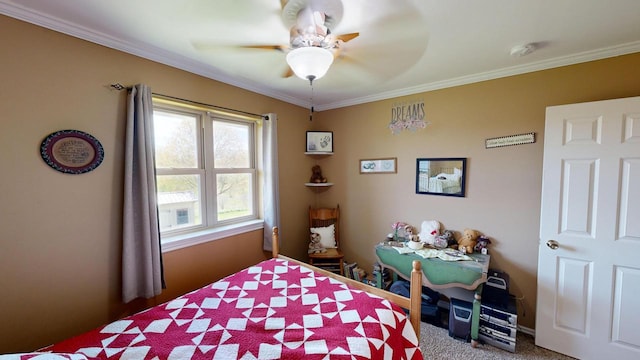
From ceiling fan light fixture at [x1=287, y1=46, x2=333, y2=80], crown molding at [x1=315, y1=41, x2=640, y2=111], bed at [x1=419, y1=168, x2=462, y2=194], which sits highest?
crown molding at [x1=315, y1=41, x2=640, y2=111]

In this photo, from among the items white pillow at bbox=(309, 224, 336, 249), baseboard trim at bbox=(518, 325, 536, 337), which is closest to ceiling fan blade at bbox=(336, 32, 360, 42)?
white pillow at bbox=(309, 224, 336, 249)

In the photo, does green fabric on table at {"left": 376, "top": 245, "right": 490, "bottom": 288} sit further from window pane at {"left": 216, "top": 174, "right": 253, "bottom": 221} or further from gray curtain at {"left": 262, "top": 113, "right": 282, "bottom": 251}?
window pane at {"left": 216, "top": 174, "right": 253, "bottom": 221}

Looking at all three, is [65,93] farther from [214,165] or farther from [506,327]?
[506,327]

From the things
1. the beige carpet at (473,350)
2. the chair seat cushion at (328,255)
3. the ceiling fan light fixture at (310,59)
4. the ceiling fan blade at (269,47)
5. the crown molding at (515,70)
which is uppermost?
the ceiling fan blade at (269,47)

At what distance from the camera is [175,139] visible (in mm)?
2176

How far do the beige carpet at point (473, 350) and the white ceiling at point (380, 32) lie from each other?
7.84ft

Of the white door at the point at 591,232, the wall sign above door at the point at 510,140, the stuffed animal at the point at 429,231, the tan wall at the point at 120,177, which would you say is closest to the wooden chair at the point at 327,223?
the tan wall at the point at 120,177

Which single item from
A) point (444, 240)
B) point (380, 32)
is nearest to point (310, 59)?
point (380, 32)

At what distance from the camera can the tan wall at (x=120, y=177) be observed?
142 centimetres

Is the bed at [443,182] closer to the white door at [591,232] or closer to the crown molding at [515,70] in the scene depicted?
the white door at [591,232]

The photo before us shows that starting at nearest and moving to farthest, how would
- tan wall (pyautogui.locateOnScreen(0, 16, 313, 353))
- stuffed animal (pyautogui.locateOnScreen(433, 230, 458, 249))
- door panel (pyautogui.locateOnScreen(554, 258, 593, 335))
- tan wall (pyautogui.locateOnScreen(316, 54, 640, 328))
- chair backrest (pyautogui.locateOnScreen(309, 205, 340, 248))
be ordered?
tan wall (pyautogui.locateOnScreen(0, 16, 313, 353)), door panel (pyautogui.locateOnScreen(554, 258, 593, 335)), tan wall (pyautogui.locateOnScreen(316, 54, 640, 328)), stuffed animal (pyautogui.locateOnScreen(433, 230, 458, 249)), chair backrest (pyautogui.locateOnScreen(309, 205, 340, 248))

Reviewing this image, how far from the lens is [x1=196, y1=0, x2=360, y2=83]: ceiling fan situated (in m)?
1.28

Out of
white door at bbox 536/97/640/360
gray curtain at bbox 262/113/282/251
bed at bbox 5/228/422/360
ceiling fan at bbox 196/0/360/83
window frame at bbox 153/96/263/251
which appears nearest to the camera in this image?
bed at bbox 5/228/422/360

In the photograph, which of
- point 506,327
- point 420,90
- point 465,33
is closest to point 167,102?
point 465,33
